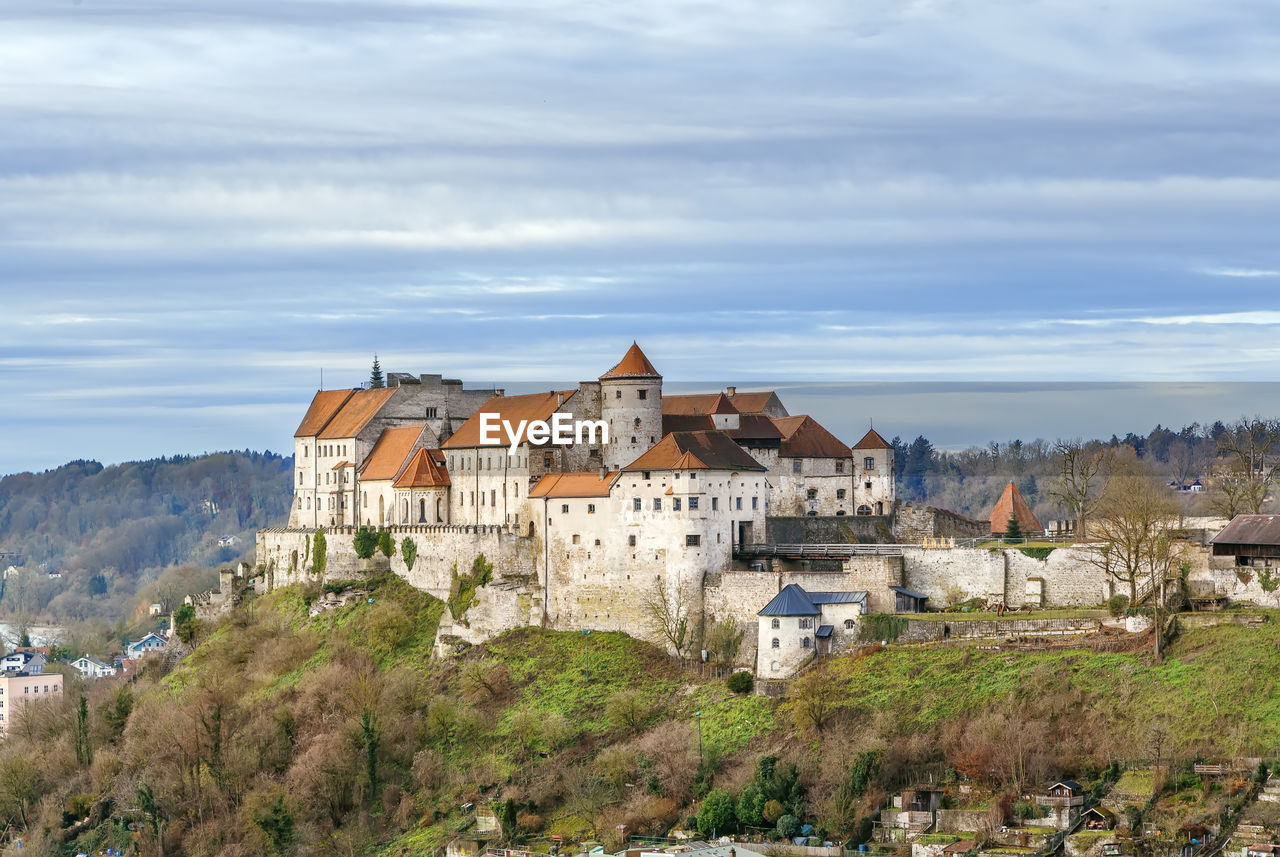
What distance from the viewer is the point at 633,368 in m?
82.1

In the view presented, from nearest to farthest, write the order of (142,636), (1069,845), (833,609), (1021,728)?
1. (1069,845)
2. (1021,728)
3. (833,609)
4. (142,636)

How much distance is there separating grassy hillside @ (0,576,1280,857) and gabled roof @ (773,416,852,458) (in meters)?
12.8

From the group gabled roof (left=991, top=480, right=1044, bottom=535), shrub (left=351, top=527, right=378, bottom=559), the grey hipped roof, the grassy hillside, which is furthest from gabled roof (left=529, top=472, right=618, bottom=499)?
gabled roof (left=991, top=480, right=1044, bottom=535)

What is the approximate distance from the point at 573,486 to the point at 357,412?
24309mm

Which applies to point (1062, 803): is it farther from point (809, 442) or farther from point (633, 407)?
point (633, 407)

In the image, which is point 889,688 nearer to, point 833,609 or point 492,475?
point 833,609

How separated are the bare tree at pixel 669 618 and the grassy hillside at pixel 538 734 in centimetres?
120

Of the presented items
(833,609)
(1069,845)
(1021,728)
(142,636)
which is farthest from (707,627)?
(142,636)

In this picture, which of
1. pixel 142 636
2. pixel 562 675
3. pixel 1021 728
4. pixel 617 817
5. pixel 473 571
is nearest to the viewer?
pixel 1021 728

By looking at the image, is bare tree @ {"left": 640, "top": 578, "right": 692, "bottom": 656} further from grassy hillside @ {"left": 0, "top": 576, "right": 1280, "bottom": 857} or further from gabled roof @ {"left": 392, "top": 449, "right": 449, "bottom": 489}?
gabled roof @ {"left": 392, "top": 449, "right": 449, "bottom": 489}

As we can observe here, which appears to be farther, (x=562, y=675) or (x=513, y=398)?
(x=513, y=398)

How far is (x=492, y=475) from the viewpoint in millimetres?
87188

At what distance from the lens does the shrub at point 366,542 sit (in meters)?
91.4

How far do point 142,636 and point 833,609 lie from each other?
389 feet
